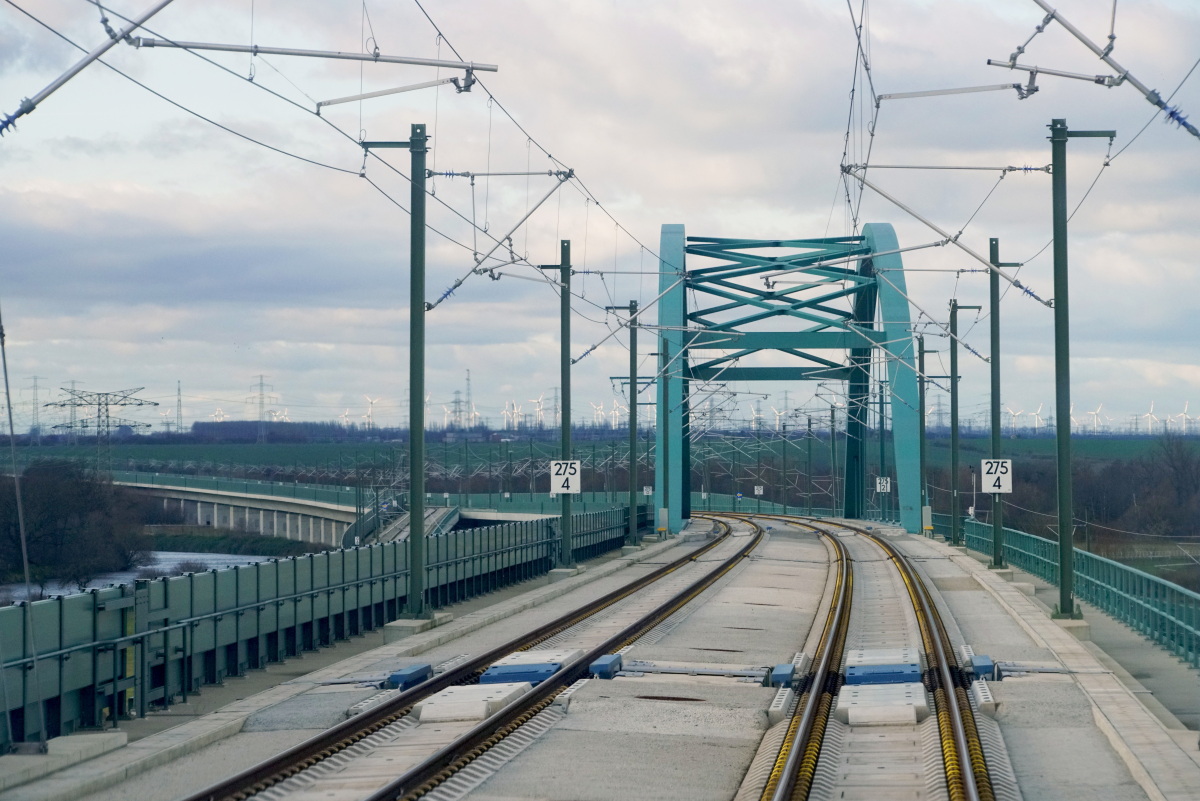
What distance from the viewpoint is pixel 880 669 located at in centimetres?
1641

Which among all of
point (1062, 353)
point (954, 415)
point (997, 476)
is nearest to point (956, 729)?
point (1062, 353)

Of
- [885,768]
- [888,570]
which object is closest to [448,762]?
[885,768]

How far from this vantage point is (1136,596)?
21.8 m

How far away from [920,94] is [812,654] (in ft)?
27.0

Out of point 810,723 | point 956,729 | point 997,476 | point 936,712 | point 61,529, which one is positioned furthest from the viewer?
point 61,529

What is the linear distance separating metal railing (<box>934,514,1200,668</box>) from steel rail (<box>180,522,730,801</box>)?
9.19m

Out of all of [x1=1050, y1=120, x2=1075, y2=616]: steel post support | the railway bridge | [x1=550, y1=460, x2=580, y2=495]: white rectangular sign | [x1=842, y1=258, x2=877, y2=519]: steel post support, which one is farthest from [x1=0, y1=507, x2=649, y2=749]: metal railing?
[x1=842, y1=258, x2=877, y2=519]: steel post support

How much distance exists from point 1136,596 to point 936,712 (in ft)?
30.7

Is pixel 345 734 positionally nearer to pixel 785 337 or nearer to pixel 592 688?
pixel 592 688

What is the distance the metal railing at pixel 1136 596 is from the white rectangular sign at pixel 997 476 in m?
2.02

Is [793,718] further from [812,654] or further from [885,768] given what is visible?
[812,654]

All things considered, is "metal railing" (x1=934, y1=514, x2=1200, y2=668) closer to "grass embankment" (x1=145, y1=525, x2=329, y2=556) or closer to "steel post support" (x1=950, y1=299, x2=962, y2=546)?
"steel post support" (x1=950, y1=299, x2=962, y2=546)

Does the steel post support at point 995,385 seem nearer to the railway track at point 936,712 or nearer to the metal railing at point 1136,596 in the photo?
the metal railing at point 1136,596

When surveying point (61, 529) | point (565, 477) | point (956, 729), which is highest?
point (565, 477)
